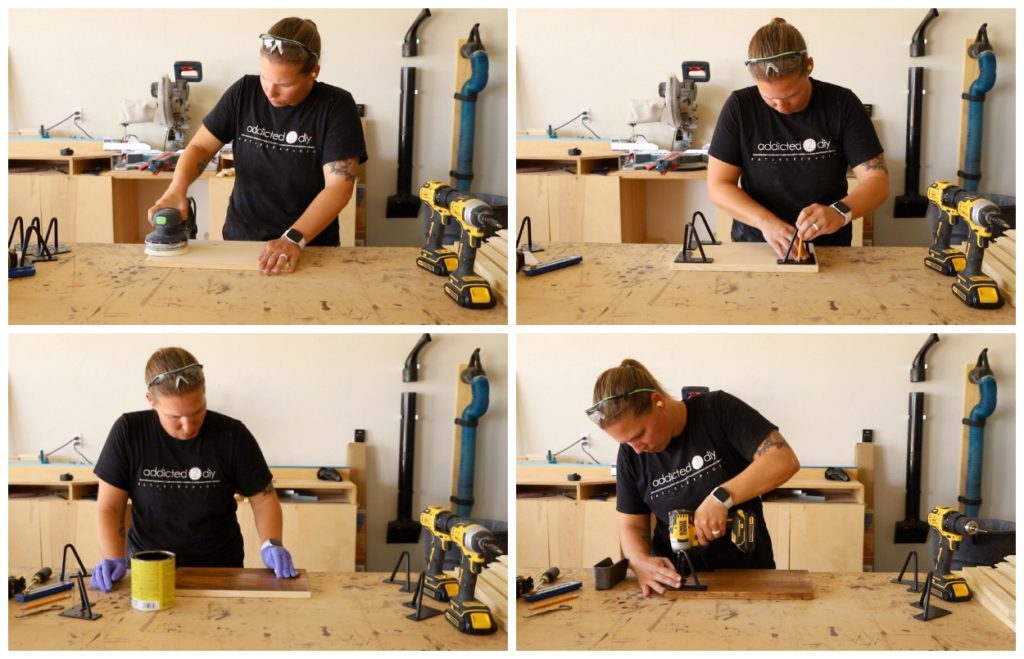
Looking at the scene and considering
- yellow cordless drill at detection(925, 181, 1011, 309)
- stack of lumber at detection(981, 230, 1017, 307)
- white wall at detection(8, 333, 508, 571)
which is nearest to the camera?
yellow cordless drill at detection(925, 181, 1011, 309)

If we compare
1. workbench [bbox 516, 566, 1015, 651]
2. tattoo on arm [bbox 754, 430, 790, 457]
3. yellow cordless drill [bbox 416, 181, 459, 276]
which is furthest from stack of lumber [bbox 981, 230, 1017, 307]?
yellow cordless drill [bbox 416, 181, 459, 276]

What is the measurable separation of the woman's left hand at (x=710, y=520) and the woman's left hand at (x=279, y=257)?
1264mm

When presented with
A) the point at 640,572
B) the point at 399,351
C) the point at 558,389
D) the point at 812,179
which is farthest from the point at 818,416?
the point at 640,572

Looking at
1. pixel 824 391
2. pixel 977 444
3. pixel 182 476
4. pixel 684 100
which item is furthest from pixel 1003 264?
pixel 684 100

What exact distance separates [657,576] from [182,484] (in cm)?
151

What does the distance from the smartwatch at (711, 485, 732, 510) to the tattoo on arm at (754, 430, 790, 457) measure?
0.18 m

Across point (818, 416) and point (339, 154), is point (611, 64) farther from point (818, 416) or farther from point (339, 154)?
point (339, 154)

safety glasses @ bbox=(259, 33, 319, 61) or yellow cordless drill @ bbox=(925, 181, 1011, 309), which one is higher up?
safety glasses @ bbox=(259, 33, 319, 61)

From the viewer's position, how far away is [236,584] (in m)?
2.61

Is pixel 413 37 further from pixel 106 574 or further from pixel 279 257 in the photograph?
pixel 106 574

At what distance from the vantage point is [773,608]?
8.00ft

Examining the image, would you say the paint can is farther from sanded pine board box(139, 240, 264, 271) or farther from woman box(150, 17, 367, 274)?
woman box(150, 17, 367, 274)

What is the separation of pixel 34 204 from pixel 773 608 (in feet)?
15.2

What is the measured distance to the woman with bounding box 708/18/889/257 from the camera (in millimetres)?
2875
